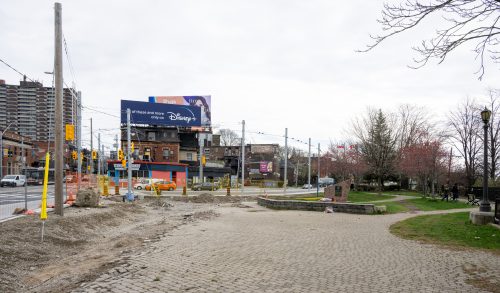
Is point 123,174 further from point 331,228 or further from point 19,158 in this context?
point 331,228

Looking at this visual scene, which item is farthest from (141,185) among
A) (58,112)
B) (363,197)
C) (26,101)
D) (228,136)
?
(228,136)

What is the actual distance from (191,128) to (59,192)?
67.8m

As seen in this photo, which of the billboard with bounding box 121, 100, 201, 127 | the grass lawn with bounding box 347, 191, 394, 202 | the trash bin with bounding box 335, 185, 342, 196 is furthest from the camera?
the billboard with bounding box 121, 100, 201, 127

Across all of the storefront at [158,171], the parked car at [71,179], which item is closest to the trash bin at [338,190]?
the parked car at [71,179]

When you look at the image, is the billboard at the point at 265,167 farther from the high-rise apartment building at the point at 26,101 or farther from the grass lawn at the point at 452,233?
the grass lawn at the point at 452,233

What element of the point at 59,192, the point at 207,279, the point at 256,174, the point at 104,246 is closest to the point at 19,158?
the point at 256,174

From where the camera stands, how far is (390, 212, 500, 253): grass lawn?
Result: 11305 millimetres

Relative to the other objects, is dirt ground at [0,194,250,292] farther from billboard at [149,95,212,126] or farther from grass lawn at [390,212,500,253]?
billboard at [149,95,212,126]

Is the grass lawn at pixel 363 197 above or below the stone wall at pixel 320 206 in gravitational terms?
below

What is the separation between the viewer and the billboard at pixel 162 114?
7581 cm

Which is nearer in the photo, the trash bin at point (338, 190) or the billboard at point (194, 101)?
the trash bin at point (338, 190)

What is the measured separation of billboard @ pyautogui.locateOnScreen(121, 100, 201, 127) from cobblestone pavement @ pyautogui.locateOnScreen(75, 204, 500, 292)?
65757 mm

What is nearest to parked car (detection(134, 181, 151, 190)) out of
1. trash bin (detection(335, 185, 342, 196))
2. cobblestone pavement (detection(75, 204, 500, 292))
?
trash bin (detection(335, 185, 342, 196))

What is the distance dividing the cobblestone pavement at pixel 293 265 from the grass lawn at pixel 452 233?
0.90 metres
